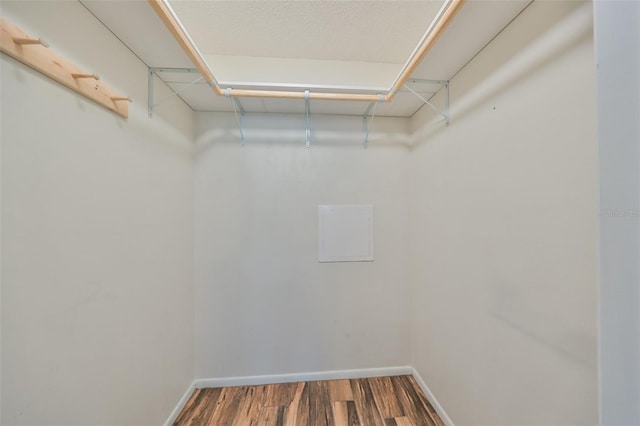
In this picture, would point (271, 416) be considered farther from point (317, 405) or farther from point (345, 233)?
point (345, 233)

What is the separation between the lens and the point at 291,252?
1836 millimetres

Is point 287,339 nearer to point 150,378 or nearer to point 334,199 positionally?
point 150,378

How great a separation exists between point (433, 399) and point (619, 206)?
1734mm

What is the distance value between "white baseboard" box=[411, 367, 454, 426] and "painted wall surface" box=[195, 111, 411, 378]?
12 centimetres

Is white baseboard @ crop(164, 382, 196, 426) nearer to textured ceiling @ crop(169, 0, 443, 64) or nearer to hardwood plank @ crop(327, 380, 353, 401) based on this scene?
hardwood plank @ crop(327, 380, 353, 401)

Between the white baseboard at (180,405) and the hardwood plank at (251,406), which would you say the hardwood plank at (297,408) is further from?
the white baseboard at (180,405)

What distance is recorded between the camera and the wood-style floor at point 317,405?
1.49m

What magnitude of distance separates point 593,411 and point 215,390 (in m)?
2.18

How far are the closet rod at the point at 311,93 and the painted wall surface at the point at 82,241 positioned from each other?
1.18ft

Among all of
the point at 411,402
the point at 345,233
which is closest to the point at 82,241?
the point at 345,233

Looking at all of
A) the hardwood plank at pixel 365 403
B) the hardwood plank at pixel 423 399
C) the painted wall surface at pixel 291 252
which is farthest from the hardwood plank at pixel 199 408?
the hardwood plank at pixel 423 399

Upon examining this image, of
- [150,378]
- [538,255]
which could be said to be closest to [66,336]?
Result: [150,378]

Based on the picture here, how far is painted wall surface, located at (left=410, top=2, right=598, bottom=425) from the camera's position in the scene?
75cm

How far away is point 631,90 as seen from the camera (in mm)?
522
